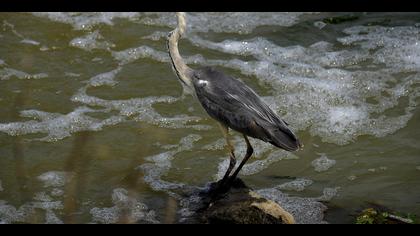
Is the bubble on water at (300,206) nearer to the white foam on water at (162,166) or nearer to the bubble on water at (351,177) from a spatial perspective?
the bubble on water at (351,177)

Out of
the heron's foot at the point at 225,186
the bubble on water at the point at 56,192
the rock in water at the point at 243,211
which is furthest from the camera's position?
the bubble on water at the point at 56,192

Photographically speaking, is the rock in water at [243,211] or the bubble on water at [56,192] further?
the bubble on water at [56,192]

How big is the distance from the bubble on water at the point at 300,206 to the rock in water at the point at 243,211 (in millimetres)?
503

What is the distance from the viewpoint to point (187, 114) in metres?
7.10

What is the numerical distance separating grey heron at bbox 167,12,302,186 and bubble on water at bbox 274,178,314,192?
62 cm

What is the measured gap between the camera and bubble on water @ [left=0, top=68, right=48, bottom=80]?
7.70 m

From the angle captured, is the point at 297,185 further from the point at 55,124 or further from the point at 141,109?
the point at 55,124

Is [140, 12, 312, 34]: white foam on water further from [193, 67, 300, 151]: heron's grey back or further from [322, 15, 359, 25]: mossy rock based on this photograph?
[193, 67, 300, 151]: heron's grey back

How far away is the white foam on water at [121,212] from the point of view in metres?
4.90

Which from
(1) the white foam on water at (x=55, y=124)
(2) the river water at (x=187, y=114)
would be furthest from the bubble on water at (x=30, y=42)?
(1) the white foam on water at (x=55, y=124)

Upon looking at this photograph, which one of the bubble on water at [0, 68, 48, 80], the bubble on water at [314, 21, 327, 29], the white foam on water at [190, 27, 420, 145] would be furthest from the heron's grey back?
the bubble on water at [314, 21, 327, 29]

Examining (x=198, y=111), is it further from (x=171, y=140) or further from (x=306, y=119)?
(x=306, y=119)

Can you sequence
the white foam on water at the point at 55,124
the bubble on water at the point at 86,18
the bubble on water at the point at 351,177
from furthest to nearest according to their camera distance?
the bubble on water at the point at 86,18 < the white foam on water at the point at 55,124 < the bubble on water at the point at 351,177

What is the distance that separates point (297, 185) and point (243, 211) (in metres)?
1.49
